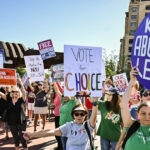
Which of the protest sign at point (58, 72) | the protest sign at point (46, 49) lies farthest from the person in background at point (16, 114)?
the protest sign at point (46, 49)

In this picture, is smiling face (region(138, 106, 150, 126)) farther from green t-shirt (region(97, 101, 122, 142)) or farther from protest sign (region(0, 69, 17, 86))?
protest sign (region(0, 69, 17, 86))

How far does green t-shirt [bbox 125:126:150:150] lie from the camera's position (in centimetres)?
188

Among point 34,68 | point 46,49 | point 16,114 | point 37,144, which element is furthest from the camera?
point 46,49

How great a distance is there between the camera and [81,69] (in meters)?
3.17

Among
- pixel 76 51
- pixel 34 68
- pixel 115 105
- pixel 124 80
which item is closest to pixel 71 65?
pixel 76 51

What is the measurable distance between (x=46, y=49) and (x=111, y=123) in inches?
155

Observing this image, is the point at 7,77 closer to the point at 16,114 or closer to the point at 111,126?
the point at 16,114

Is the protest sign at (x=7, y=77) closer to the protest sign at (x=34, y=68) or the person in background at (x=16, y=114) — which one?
the person in background at (x=16, y=114)

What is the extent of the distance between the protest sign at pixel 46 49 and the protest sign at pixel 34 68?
63 centimetres

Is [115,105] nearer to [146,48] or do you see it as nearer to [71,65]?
[71,65]

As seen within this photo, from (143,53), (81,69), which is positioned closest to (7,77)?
(81,69)

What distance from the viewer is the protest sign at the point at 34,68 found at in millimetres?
5805

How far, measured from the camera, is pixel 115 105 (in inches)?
134

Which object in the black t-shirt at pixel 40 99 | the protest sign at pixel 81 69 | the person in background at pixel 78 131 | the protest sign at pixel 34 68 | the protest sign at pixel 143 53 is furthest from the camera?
the black t-shirt at pixel 40 99
